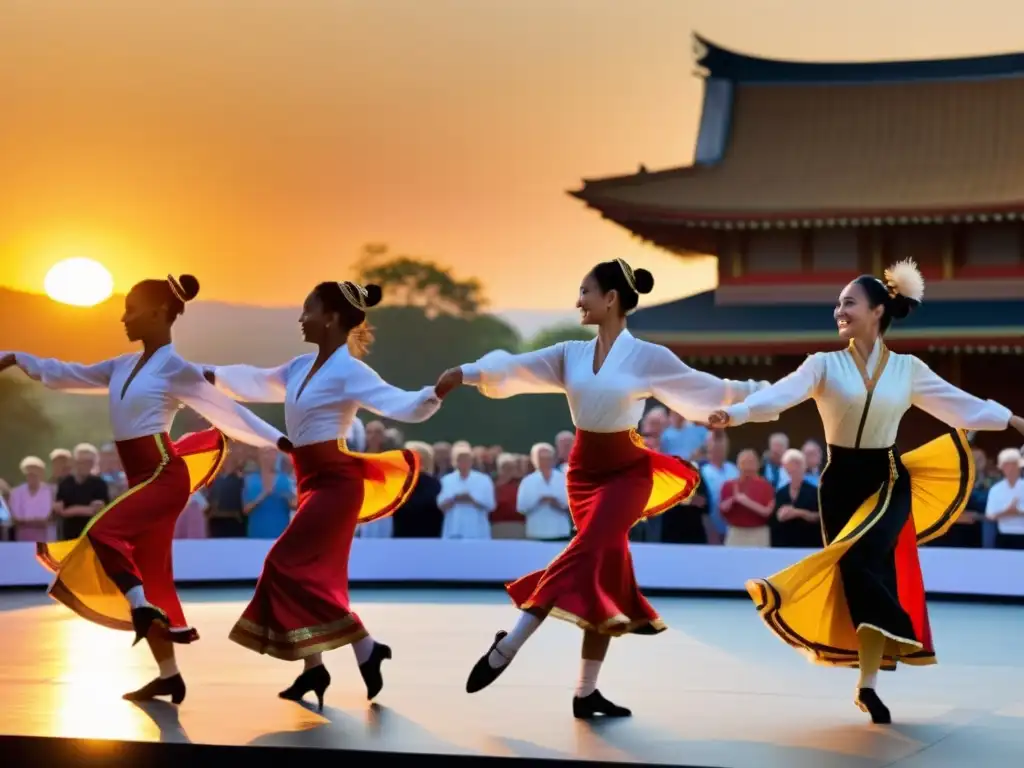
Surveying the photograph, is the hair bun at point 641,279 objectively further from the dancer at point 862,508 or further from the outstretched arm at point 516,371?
the dancer at point 862,508

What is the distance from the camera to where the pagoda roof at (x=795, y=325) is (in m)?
17.4

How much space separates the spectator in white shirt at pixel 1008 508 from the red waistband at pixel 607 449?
511 cm

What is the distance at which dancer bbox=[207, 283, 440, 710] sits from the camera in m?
5.26

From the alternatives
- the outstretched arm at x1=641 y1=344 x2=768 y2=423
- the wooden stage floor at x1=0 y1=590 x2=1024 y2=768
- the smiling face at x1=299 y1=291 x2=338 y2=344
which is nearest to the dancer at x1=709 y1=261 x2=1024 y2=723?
the outstretched arm at x1=641 y1=344 x2=768 y2=423

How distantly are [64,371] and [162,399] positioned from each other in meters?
0.44

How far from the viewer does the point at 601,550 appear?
517 centimetres

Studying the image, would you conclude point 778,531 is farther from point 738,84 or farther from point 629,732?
point 738,84

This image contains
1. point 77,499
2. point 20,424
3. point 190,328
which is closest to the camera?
point 77,499

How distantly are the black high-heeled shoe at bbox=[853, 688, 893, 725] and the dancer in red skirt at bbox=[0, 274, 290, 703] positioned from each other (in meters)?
2.06

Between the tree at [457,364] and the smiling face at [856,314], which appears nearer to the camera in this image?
the smiling face at [856,314]

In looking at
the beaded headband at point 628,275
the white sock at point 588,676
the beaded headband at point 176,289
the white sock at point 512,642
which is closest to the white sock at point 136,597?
the beaded headband at point 176,289

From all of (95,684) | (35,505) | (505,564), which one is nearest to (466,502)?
(505,564)

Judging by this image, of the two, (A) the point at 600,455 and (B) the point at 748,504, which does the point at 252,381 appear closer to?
(A) the point at 600,455

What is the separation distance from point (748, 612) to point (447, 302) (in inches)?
1135
